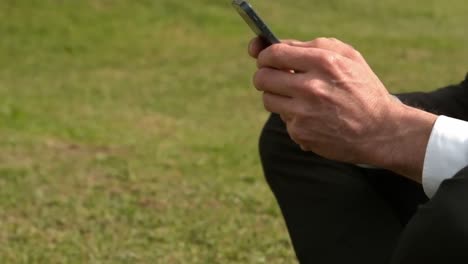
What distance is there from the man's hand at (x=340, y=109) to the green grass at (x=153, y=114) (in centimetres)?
179

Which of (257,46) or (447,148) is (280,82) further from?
(447,148)

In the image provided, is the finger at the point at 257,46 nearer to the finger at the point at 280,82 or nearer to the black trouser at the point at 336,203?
the finger at the point at 280,82

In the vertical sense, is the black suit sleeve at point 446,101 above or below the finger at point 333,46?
below

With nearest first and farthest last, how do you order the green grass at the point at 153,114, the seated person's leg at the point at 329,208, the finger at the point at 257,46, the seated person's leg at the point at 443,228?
the seated person's leg at the point at 443,228, the finger at the point at 257,46, the seated person's leg at the point at 329,208, the green grass at the point at 153,114

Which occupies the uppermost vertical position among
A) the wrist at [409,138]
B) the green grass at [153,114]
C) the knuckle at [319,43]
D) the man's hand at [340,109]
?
the knuckle at [319,43]

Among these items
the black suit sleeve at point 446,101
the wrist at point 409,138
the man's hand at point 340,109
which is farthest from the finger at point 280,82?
the black suit sleeve at point 446,101

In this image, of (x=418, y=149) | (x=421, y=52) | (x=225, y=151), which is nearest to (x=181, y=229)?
(x=225, y=151)

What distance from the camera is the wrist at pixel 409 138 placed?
1.27 meters

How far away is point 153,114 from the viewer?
6.18 metres

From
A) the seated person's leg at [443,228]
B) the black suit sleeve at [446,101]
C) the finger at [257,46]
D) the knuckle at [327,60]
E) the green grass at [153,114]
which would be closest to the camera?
the seated person's leg at [443,228]

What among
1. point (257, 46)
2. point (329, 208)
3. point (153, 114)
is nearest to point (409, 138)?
point (257, 46)

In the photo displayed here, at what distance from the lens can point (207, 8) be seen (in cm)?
1077

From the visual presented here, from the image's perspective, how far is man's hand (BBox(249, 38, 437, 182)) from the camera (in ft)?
4.10

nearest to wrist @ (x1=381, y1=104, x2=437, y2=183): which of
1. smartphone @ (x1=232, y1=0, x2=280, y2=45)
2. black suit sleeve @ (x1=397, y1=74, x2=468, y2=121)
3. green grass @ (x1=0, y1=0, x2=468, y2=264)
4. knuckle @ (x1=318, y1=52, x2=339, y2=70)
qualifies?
knuckle @ (x1=318, y1=52, x2=339, y2=70)
